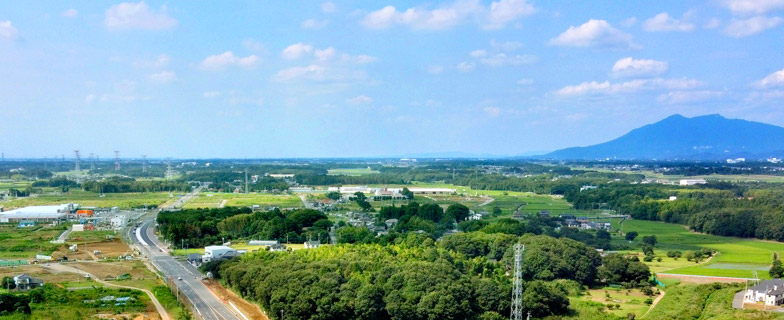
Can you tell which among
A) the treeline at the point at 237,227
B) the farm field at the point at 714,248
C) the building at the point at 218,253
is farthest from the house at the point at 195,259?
the farm field at the point at 714,248

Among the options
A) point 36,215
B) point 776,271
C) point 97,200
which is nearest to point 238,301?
point 776,271

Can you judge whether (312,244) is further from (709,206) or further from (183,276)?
(709,206)

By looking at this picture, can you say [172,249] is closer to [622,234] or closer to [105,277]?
[105,277]

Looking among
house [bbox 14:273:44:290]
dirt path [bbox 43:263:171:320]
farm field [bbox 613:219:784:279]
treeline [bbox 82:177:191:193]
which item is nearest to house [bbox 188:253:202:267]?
dirt path [bbox 43:263:171:320]

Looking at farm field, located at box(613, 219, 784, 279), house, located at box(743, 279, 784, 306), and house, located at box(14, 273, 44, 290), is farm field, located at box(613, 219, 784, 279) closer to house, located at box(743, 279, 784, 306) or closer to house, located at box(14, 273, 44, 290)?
house, located at box(743, 279, 784, 306)

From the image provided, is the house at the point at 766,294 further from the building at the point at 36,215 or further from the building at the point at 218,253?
the building at the point at 36,215

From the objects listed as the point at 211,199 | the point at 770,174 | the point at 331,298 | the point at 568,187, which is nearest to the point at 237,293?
the point at 331,298
